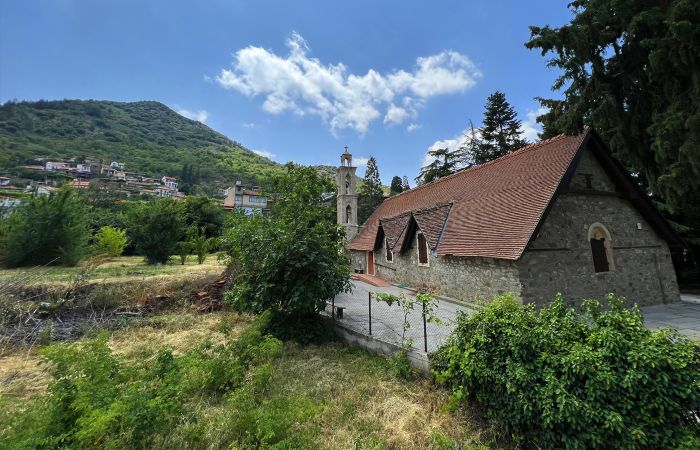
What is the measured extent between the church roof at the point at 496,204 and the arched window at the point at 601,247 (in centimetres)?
298

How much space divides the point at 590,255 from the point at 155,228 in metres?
26.1

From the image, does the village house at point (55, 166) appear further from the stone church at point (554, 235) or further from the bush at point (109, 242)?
the stone church at point (554, 235)

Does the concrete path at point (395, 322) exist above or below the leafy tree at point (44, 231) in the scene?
below

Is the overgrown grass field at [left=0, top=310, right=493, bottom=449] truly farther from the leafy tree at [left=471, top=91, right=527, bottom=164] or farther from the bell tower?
the leafy tree at [left=471, top=91, right=527, bottom=164]

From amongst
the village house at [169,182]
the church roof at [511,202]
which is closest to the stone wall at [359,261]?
the church roof at [511,202]

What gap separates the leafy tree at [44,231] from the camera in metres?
16.6

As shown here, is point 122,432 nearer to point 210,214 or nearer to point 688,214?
point 688,214

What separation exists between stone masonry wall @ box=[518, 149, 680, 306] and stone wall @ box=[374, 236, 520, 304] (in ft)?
2.50

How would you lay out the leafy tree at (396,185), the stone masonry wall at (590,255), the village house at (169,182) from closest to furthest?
the stone masonry wall at (590,255)
the leafy tree at (396,185)
the village house at (169,182)

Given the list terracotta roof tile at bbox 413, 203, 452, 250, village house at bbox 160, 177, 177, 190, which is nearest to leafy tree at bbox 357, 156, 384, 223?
terracotta roof tile at bbox 413, 203, 452, 250

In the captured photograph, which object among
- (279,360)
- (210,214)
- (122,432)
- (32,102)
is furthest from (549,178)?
(32,102)

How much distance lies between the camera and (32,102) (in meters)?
130

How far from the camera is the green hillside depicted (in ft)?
300

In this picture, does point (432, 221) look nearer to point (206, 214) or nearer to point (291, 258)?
point (291, 258)
